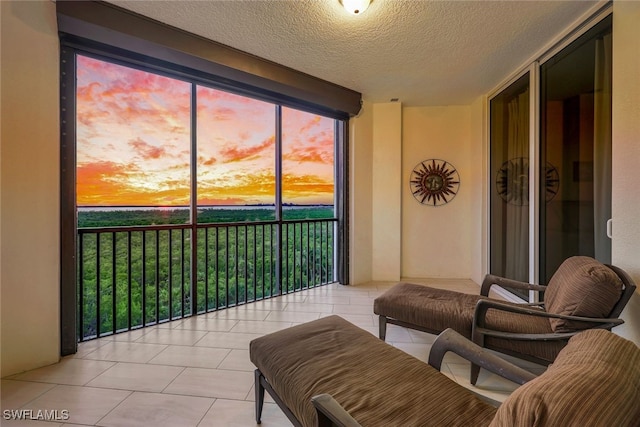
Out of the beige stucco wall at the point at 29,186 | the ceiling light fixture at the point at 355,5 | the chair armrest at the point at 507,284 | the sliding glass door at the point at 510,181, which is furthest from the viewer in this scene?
the sliding glass door at the point at 510,181

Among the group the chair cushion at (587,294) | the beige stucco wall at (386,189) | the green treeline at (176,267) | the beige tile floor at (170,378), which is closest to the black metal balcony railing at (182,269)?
the green treeline at (176,267)

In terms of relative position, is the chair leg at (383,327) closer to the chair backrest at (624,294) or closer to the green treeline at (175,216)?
the chair backrest at (624,294)

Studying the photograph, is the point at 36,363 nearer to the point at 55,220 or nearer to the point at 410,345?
the point at 55,220

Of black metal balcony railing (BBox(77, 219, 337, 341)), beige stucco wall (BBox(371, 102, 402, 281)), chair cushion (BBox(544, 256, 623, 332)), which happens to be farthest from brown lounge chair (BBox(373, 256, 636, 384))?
beige stucco wall (BBox(371, 102, 402, 281))

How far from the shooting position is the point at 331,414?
2.90 ft

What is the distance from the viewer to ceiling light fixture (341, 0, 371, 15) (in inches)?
77.3

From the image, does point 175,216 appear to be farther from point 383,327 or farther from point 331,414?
point 331,414

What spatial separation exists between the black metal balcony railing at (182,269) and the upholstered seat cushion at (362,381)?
174cm

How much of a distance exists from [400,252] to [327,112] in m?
2.24

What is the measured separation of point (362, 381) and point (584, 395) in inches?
30.4

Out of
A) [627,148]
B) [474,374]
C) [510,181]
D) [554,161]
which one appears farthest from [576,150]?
[474,374]

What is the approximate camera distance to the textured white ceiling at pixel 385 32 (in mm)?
2080

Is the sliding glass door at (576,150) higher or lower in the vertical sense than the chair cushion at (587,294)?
higher

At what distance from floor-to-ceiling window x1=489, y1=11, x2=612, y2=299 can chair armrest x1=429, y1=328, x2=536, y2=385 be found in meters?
1.60
